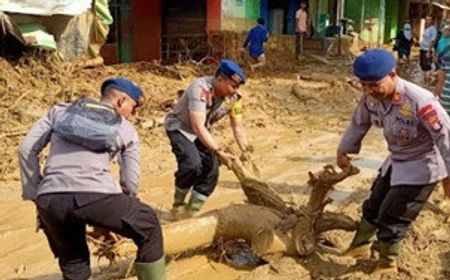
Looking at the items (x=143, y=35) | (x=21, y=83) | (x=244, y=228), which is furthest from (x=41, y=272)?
(x=143, y=35)

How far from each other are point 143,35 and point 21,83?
5062 millimetres

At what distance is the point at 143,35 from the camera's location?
46.1 feet

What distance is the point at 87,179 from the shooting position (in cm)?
307

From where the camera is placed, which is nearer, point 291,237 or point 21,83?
point 291,237

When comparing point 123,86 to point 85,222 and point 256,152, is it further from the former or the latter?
point 256,152

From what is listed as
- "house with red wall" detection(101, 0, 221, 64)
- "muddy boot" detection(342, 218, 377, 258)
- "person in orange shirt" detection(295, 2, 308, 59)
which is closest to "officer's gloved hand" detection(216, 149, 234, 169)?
"muddy boot" detection(342, 218, 377, 258)

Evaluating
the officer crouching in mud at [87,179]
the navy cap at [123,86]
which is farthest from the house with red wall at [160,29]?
the officer crouching in mud at [87,179]

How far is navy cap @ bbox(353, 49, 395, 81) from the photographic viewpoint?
3.48 meters

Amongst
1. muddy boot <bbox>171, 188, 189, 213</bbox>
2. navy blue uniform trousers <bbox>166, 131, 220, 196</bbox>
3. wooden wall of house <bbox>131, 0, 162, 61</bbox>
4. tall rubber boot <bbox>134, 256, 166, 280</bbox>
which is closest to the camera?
tall rubber boot <bbox>134, 256, 166, 280</bbox>

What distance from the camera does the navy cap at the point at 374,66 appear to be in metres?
3.48

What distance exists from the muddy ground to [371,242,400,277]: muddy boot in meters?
0.11

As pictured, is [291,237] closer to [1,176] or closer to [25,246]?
[25,246]

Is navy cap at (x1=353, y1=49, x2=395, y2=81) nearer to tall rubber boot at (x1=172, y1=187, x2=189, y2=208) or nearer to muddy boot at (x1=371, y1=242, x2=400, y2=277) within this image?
muddy boot at (x1=371, y1=242, x2=400, y2=277)

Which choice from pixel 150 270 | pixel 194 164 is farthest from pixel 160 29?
pixel 150 270
